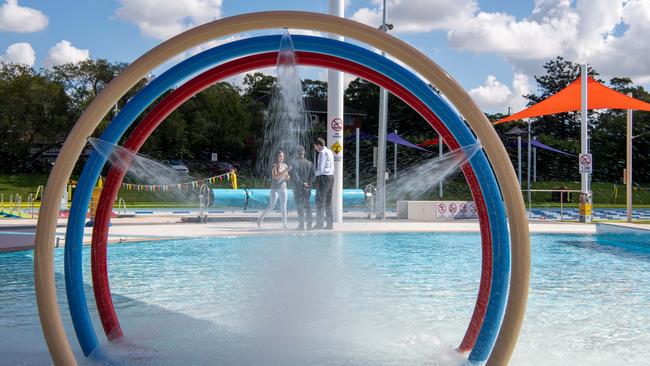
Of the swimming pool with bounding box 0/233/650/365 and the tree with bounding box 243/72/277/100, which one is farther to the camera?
the tree with bounding box 243/72/277/100

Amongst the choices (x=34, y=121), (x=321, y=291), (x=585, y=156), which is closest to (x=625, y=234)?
(x=585, y=156)

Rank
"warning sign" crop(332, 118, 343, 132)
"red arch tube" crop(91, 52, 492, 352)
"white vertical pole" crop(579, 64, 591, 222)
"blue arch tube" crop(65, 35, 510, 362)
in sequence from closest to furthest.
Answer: "blue arch tube" crop(65, 35, 510, 362)
"red arch tube" crop(91, 52, 492, 352)
"warning sign" crop(332, 118, 343, 132)
"white vertical pole" crop(579, 64, 591, 222)

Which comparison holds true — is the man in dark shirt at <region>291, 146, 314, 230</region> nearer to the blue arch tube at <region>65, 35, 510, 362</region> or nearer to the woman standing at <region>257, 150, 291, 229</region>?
the woman standing at <region>257, 150, 291, 229</region>

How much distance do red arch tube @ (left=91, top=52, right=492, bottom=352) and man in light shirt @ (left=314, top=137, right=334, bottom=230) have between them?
289 inches

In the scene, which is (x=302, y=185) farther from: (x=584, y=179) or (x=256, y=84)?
(x=256, y=84)

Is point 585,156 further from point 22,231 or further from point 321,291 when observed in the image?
point 22,231

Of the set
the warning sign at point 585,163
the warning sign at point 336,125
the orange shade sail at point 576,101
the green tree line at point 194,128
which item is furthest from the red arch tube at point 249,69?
the green tree line at point 194,128

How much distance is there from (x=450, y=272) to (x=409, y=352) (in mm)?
3852

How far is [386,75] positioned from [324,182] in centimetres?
851

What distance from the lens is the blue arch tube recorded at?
11.1 feet

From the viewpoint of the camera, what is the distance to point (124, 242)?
10.3 metres

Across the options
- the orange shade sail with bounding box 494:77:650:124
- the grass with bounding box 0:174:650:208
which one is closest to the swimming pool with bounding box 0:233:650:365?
the orange shade sail with bounding box 494:77:650:124

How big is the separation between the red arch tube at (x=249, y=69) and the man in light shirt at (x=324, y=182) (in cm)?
734

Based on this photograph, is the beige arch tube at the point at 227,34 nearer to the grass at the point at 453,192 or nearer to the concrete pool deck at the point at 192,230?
the concrete pool deck at the point at 192,230
